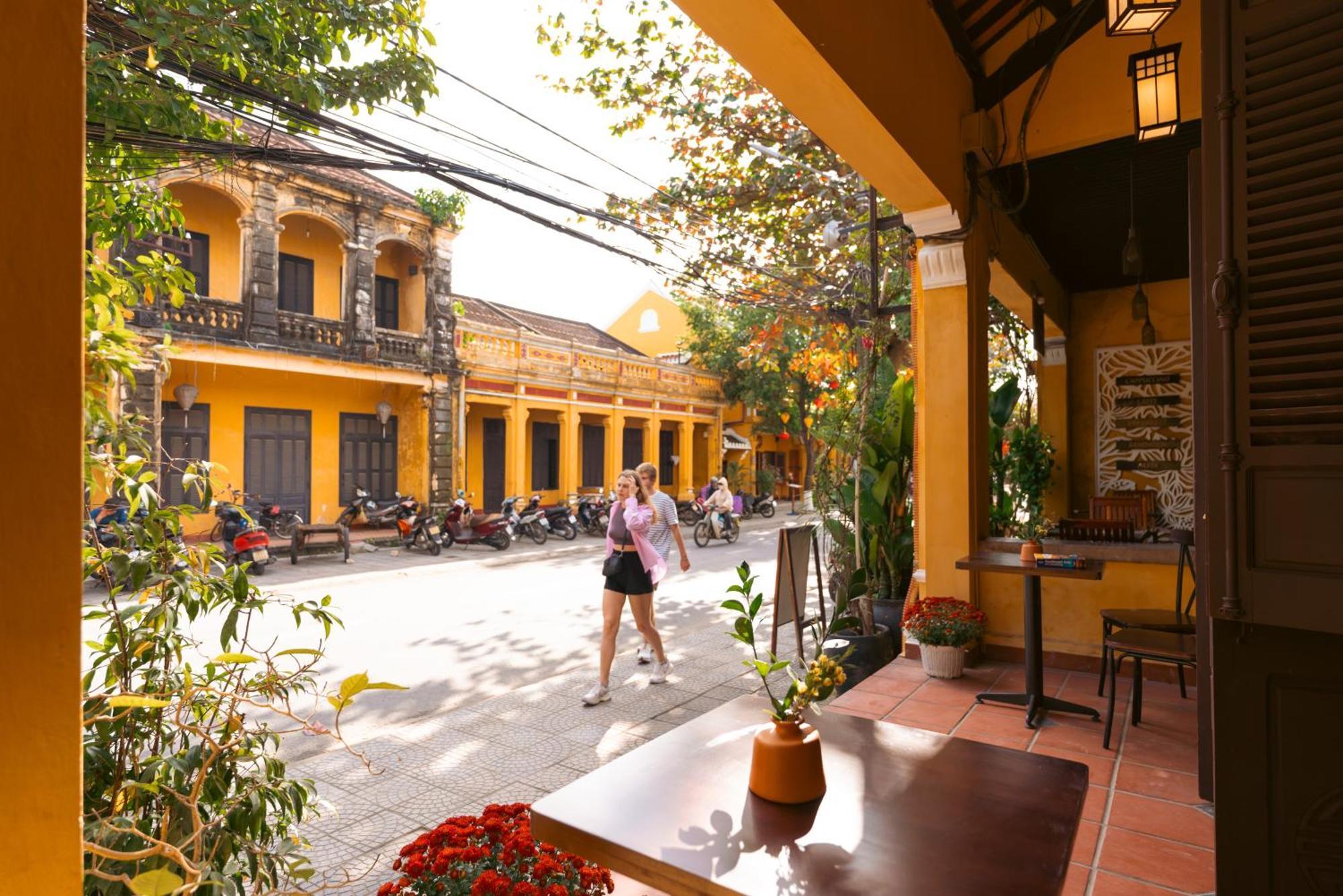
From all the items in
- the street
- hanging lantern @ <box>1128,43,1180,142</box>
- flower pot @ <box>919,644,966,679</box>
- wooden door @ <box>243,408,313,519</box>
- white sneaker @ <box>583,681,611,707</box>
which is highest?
hanging lantern @ <box>1128,43,1180,142</box>

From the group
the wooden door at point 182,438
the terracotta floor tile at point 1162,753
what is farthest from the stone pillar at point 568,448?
the terracotta floor tile at point 1162,753

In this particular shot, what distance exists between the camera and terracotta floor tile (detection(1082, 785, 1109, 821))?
3070mm

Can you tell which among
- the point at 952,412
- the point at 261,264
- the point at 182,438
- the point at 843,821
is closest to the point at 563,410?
the point at 261,264

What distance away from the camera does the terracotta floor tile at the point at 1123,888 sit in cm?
250

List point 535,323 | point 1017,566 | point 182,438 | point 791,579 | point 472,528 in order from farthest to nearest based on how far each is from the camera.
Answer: point 535,323 → point 472,528 → point 182,438 → point 791,579 → point 1017,566

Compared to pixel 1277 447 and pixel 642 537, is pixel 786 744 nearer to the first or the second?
pixel 1277 447

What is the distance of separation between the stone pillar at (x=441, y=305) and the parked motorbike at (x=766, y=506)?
10.2 meters

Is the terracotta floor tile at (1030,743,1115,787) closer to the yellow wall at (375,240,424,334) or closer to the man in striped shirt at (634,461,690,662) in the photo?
the man in striped shirt at (634,461,690,662)

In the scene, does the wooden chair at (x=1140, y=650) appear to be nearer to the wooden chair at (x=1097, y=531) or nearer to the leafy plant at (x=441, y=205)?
the wooden chair at (x=1097, y=531)

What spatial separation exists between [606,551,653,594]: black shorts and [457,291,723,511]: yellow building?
35.1 ft

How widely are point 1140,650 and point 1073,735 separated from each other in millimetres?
620

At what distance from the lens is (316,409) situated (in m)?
14.1

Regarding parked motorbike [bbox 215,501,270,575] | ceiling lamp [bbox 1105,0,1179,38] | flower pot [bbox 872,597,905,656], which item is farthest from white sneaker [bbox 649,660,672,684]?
parked motorbike [bbox 215,501,270,575]

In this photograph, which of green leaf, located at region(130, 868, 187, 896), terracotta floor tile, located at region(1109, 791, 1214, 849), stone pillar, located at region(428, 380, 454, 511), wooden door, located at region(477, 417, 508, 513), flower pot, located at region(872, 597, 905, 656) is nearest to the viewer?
green leaf, located at region(130, 868, 187, 896)
